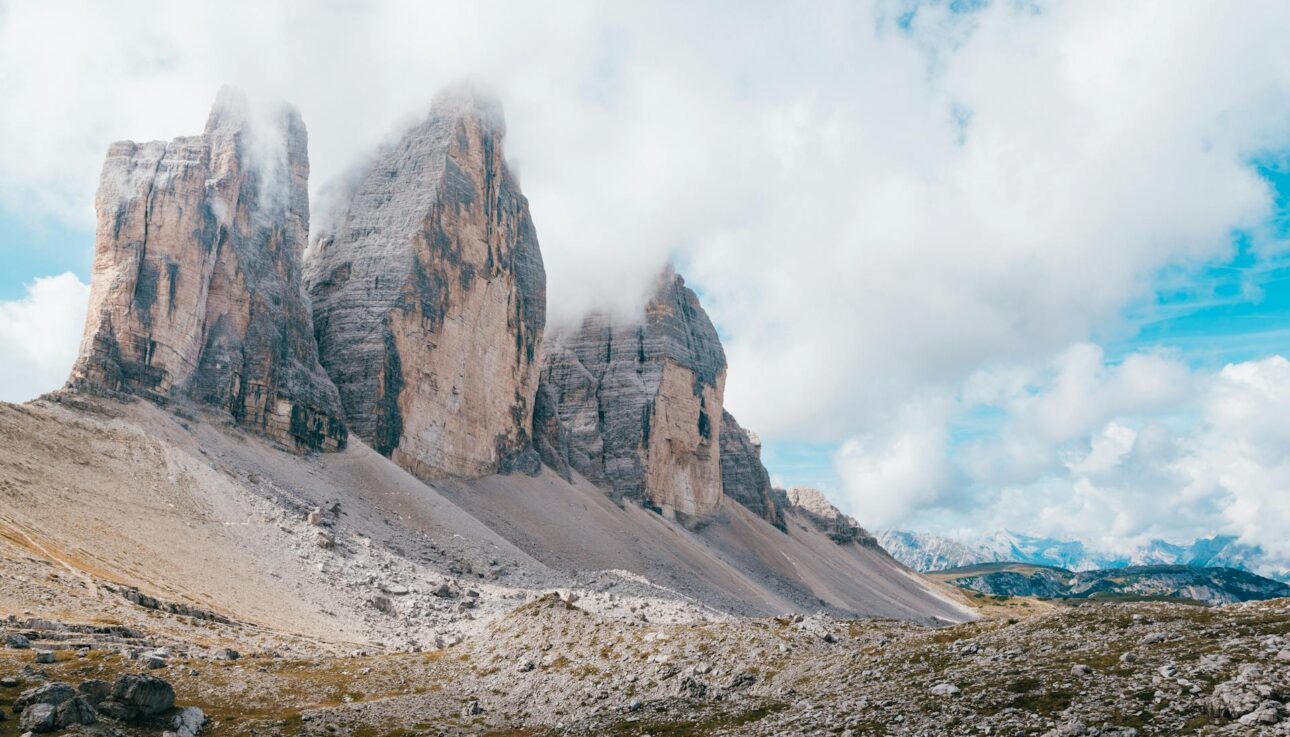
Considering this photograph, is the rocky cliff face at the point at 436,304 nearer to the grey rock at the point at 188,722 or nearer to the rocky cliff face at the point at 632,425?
the rocky cliff face at the point at 632,425

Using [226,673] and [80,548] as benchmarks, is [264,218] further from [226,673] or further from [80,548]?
[226,673]

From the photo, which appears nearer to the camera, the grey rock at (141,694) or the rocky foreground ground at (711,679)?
the rocky foreground ground at (711,679)

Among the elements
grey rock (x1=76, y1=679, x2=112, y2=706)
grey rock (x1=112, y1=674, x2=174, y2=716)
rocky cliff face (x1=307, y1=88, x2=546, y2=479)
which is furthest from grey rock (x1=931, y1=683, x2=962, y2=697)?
rocky cliff face (x1=307, y1=88, x2=546, y2=479)

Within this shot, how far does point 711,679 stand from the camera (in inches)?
1421

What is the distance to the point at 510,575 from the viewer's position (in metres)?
94.8

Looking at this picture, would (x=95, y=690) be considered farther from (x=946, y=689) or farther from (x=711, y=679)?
(x=946, y=689)

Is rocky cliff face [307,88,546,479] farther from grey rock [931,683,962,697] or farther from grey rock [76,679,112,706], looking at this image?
grey rock [931,683,962,697]

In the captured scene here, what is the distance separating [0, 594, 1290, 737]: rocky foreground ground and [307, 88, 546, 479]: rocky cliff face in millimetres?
79822

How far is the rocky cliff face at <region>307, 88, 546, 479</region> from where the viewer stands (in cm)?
13062

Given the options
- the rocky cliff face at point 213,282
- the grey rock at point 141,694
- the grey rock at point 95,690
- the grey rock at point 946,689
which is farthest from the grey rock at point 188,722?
the rocky cliff face at point 213,282

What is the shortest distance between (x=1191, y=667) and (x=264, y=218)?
12332 centimetres

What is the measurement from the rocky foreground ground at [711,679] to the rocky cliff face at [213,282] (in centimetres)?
5528

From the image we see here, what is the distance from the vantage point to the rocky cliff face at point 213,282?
95.0 m

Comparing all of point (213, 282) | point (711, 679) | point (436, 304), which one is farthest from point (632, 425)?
point (711, 679)
